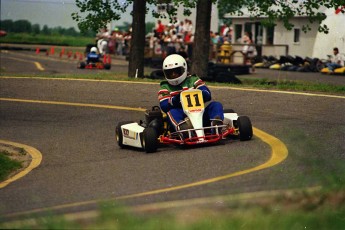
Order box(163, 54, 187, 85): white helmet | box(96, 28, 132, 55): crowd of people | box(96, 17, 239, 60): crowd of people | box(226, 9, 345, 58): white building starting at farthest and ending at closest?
box(96, 28, 132, 55): crowd of people, box(96, 17, 239, 60): crowd of people, box(226, 9, 345, 58): white building, box(163, 54, 187, 85): white helmet

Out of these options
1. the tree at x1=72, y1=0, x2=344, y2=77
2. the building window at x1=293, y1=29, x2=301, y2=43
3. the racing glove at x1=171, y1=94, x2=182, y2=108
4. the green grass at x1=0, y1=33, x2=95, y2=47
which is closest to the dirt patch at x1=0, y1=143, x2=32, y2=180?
the racing glove at x1=171, y1=94, x2=182, y2=108

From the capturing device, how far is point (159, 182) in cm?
975

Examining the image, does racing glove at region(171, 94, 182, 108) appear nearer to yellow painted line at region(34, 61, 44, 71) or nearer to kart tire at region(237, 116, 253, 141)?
kart tire at region(237, 116, 253, 141)

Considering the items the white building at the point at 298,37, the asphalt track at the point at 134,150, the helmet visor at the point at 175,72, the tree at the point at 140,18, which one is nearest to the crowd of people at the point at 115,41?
the white building at the point at 298,37

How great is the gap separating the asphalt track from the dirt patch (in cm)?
27

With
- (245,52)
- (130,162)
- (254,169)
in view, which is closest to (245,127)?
(130,162)

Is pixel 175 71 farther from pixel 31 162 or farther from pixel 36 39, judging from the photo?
pixel 36 39

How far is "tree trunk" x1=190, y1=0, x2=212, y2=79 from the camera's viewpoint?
24.8m

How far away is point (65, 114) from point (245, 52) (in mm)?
25734

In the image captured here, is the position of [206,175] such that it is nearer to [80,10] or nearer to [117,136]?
[117,136]

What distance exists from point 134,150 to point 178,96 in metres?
1.08

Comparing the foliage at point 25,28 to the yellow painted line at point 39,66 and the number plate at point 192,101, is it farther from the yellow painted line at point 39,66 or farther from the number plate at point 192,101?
the number plate at point 192,101

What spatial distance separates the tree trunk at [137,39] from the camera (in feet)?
83.5

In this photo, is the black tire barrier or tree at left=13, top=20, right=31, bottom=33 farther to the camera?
tree at left=13, top=20, right=31, bottom=33
